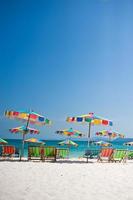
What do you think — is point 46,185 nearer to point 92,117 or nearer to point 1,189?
point 1,189

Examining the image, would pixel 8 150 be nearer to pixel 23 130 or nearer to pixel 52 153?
pixel 23 130

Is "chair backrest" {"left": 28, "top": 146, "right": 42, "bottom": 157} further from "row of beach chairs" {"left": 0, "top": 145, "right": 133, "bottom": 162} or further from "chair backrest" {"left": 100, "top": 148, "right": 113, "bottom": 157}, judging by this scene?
"chair backrest" {"left": 100, "top": 148, "right": 113, "bottom": 157}

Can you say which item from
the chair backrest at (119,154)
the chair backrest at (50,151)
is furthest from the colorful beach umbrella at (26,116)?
the chair backrest at (119,154)

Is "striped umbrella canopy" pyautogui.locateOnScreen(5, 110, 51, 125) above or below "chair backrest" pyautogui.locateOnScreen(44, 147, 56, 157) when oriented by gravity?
above

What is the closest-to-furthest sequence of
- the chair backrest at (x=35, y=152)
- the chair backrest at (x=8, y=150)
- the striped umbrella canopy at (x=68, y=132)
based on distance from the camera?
the chair backrest at (x=35, y=152) → the chair backrest at (x=8, y=150) → the striped umbrella canopy at (x=68, y=132)

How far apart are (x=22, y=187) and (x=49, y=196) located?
852 mm

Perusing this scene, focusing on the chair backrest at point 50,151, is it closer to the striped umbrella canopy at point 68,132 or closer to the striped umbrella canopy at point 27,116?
the striped umbrella canopy at point 27,116

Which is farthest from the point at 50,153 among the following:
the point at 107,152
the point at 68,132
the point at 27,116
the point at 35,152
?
the point at 68,132

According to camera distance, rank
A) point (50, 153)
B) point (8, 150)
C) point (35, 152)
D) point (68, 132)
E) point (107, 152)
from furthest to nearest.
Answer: point (68, 132) → point (107, 152) → point (8, 150) → point (50, 153) → point (35, 152)

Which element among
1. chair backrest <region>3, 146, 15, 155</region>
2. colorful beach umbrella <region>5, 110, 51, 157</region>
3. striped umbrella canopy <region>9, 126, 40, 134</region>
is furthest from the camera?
striped umbrella canopy <region>9, 126, 40, 134</region>

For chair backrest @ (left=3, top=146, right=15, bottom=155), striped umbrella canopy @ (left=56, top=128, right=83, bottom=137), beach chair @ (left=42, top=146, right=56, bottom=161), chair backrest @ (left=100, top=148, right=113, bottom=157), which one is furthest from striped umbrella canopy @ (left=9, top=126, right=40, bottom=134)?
chair backrest @ (left=100, top=148, right=113, bottom=157)

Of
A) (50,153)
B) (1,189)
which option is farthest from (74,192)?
(50,153)

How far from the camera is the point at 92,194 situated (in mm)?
4852

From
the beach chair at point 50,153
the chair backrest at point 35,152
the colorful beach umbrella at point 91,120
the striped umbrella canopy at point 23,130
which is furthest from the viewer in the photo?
the striped umbrella canopy at point 23,130
